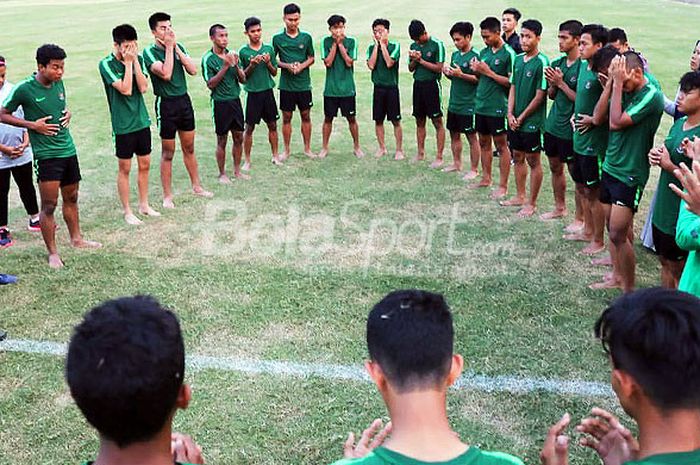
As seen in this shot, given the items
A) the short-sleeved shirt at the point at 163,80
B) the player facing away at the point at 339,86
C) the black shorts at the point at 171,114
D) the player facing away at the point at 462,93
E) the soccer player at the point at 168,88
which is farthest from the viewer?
the player facing away at the point at 339,86

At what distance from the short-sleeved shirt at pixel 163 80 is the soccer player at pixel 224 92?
78 cm

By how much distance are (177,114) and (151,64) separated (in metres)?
0.65

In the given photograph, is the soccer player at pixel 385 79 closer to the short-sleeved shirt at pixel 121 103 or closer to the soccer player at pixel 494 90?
the soccer player at pixel 494 90

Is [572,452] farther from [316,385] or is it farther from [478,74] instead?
[478,74]

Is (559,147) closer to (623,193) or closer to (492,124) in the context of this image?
(492,124)

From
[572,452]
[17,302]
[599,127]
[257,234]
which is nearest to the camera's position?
[572,452]

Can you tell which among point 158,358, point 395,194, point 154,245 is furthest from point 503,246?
point 158,358

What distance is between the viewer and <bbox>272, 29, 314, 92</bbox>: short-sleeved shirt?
10211mm

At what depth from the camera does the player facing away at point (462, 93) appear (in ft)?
29.6

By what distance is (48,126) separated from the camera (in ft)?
20.9

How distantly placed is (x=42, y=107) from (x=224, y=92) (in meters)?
A: 3.22

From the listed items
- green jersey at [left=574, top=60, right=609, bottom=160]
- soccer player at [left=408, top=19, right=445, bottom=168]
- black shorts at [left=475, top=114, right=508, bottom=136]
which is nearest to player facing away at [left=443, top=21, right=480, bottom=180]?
black shorts at [left=475, top=114, right=508, bottom=136]

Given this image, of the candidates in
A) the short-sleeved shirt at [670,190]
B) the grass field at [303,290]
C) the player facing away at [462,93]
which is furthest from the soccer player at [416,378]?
the player facing away at [462,93]

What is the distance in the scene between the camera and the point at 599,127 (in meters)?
6.32
